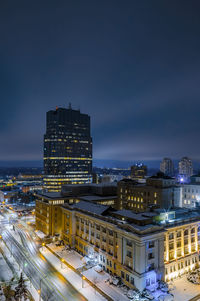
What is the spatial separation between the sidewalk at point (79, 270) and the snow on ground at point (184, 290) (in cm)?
1275

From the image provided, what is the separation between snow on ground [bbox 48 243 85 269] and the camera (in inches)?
2516

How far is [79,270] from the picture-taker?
59719 millimetres

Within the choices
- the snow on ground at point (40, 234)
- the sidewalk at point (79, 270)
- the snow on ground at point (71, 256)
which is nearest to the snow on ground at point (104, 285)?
the sidewalk at point (79, 270)

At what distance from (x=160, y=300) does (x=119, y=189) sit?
60916mm

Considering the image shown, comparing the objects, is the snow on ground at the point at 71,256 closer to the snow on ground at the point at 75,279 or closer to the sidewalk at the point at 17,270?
the snow on ground at the point at 75,279

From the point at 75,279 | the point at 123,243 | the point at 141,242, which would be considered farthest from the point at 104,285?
A: the point at 141,242

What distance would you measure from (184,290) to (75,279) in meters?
28.3

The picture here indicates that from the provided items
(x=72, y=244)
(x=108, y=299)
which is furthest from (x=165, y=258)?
(x=72, y=244)

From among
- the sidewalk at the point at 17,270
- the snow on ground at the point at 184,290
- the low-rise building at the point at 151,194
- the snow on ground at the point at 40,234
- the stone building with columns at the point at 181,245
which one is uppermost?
the low-rise building at the point at 151,194

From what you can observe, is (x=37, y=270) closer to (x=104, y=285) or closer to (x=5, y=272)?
(x=5, y=272)

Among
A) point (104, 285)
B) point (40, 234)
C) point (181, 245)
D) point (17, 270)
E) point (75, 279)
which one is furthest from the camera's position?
point (40, 234)

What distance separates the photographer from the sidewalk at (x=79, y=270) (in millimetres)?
49344

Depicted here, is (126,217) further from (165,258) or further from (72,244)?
(72,244)

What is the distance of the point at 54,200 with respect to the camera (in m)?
93.0
